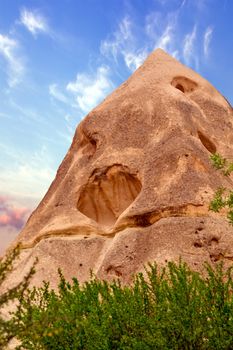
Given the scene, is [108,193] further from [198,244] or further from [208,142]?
[198,244]

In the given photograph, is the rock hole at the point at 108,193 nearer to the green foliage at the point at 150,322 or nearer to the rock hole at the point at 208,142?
the rock hole at the point at 208,142

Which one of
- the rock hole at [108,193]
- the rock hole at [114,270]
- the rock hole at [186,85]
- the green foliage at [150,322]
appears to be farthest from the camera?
the rock hole at [186,85]

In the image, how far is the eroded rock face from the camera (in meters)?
15.1

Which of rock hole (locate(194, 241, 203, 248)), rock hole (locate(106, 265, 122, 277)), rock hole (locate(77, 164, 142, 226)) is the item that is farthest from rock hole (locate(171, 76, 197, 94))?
rock hole (locate(106, 265, 122, 277))

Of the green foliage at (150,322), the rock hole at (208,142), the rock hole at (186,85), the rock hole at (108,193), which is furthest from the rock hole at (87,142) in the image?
the green foliage at (150,322)

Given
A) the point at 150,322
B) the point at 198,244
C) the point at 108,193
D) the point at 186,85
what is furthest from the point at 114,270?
the point at 186,85

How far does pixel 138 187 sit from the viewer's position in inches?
727

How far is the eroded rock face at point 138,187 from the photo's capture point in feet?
49.7

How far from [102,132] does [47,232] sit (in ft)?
15.7

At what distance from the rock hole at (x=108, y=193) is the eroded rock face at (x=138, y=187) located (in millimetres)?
40

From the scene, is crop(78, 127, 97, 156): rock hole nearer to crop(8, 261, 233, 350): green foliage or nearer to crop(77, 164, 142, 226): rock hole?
crop(77, 164, 142, 226): rock hole

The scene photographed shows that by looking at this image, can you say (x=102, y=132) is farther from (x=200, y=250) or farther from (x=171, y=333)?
(x=171, y=333)

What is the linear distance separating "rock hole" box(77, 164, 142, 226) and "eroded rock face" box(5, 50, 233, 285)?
40 mm

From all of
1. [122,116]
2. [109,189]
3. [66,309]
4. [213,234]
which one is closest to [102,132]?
[122,116]
